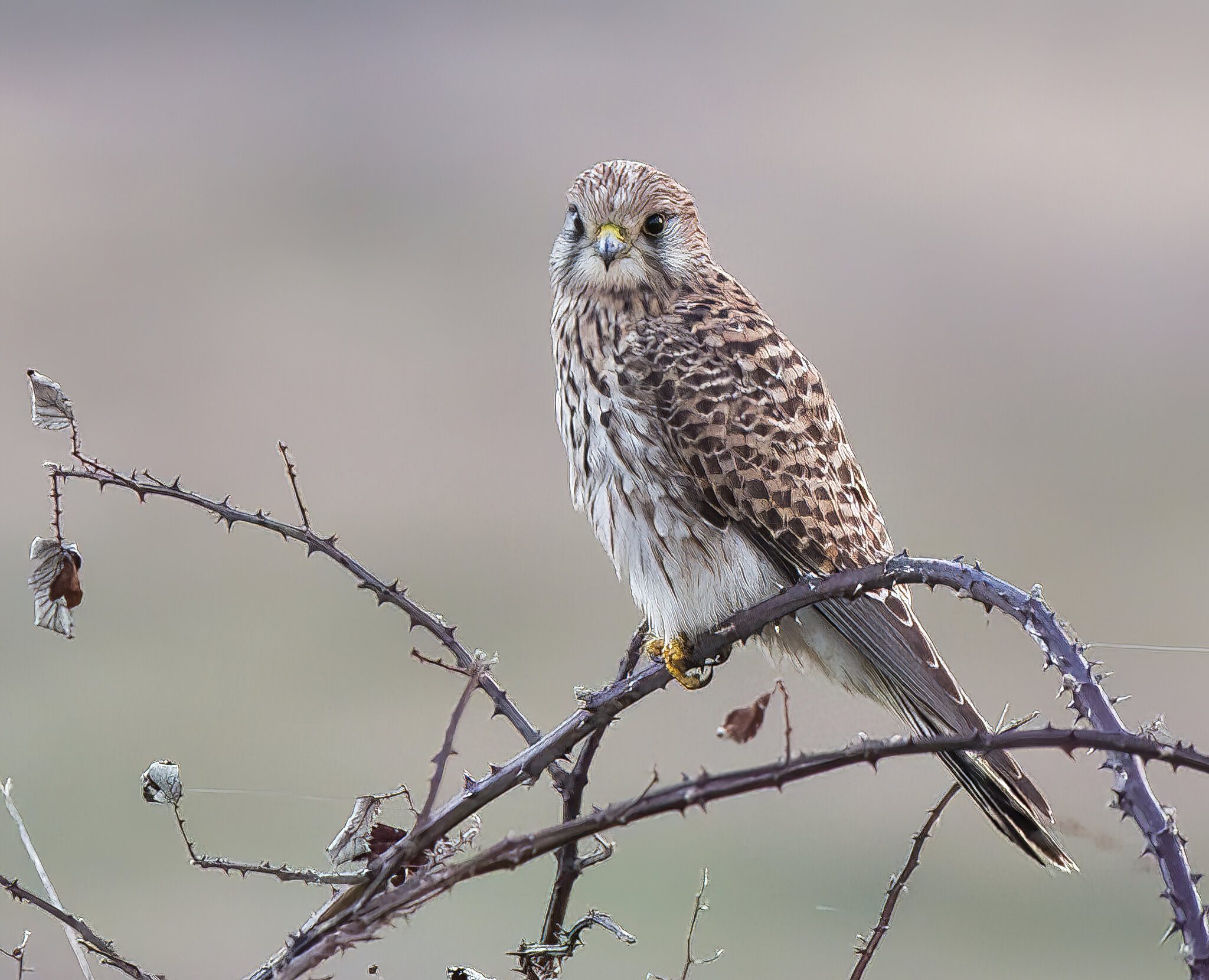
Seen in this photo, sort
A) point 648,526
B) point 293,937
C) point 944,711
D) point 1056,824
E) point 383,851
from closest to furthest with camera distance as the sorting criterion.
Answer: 1. point 293,937
2. point 383,851
3. point 1056,824
4. point 944,711
5. point 648,526

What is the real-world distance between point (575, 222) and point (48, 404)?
1.25 meters

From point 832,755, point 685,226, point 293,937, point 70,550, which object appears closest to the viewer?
point 832,755

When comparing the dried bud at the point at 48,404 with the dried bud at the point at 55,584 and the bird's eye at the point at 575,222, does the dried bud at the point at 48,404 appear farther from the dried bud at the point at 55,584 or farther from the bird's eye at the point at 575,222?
the bird's eye at the point at 575,222

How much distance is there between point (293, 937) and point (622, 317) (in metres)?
1.35

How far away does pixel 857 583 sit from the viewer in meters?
1.08

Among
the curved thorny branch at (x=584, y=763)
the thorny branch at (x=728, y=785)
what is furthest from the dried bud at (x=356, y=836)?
the thorny branch at (x=728, y=785)

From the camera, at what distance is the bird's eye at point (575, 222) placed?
2.15 m

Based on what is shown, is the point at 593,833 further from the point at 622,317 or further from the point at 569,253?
the point at 569,253

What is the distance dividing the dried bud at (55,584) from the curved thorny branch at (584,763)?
0.01 m

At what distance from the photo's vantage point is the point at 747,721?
87cm

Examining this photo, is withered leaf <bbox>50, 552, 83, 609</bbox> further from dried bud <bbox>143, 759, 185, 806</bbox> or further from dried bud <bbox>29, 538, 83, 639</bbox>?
dried bud <bbox>143, 759, 185, 806</bbox>

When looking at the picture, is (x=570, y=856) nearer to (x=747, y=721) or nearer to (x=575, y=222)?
(x=747, y=721)

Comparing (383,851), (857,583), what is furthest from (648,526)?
(383,851)

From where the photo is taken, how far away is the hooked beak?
204 cm
